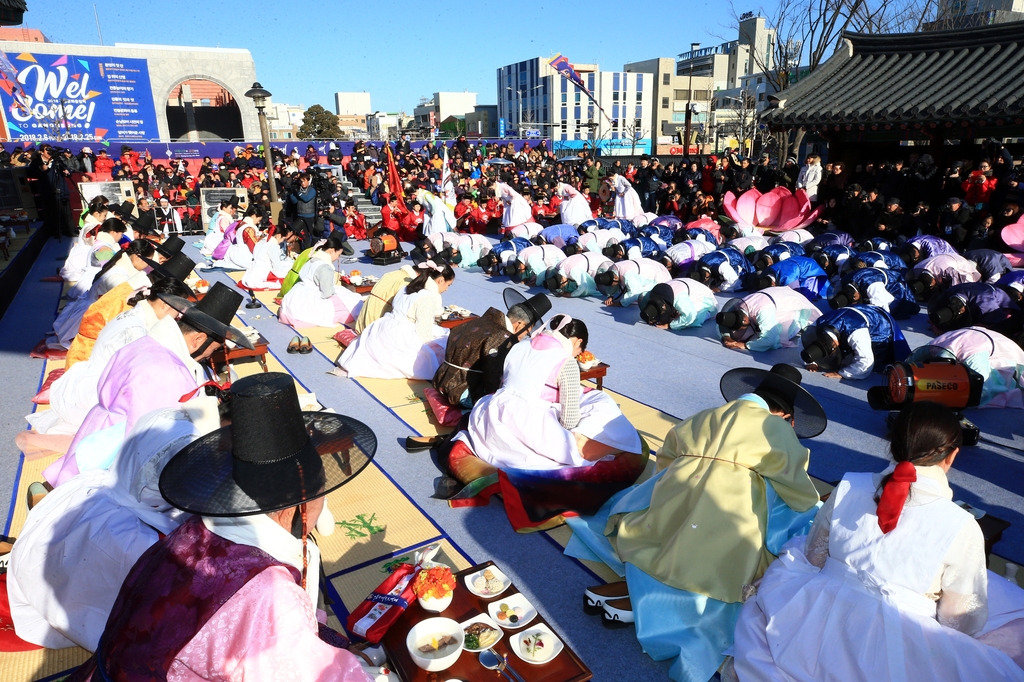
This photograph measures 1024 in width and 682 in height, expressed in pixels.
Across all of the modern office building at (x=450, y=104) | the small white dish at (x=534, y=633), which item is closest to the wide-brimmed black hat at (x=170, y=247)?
the small white dish at (x=534, y=633)

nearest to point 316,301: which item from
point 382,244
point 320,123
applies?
point 382,244

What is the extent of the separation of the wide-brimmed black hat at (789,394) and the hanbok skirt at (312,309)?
5639mm

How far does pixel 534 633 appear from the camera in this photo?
257 cm

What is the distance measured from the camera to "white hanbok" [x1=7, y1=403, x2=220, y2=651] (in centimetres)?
261

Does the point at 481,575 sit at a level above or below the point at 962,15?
below

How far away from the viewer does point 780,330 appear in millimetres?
6973

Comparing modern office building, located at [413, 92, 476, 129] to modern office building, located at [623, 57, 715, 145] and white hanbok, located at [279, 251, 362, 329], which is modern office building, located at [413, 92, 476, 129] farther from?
white hanbok, located at [279, 251, 362, 329]

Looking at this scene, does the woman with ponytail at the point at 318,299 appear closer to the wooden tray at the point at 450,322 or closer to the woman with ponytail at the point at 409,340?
the wooden tray at the point at 450,322

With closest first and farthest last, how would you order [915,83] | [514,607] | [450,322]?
1. [514,607]
2. [450,322]
3. [915,83]

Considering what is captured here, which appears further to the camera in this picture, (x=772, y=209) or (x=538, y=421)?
(x=772, y=209)

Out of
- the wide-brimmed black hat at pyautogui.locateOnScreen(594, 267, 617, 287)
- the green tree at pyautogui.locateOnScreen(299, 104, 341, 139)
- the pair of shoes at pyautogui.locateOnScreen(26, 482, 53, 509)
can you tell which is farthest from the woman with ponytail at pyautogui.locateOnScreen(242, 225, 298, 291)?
the green tree at pyautogui.locateOnScreen(299, 104, 341, 139)

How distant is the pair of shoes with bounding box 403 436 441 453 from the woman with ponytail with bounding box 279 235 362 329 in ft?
12.3

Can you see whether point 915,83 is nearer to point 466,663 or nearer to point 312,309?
point 312,309

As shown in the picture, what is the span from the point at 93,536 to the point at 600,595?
7.42 ft
